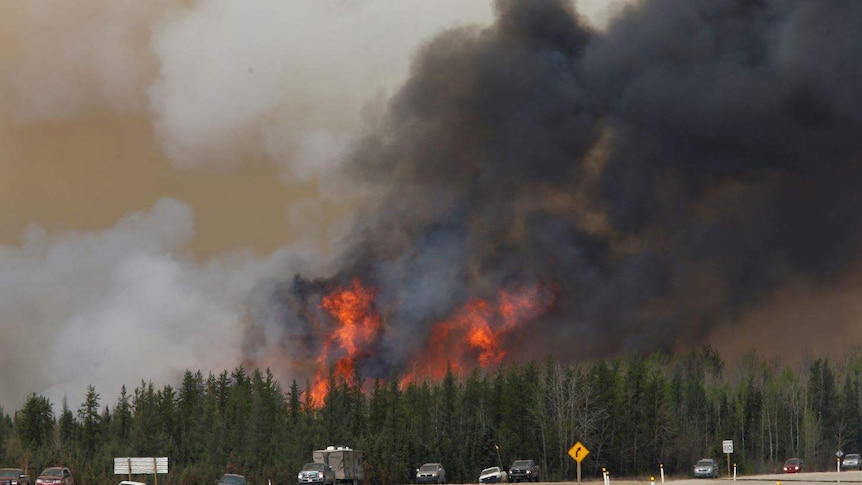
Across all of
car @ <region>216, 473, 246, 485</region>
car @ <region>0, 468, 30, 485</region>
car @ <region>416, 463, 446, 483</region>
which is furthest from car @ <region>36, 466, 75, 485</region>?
car @ <region>416, 463, 446, 483</region>

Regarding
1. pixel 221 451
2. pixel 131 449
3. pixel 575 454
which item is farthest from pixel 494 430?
pixel 575 454

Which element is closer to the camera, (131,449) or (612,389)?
(131,449)

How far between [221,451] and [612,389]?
59.3 meters

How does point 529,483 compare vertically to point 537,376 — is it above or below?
below

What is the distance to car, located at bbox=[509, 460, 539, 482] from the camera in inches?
4668

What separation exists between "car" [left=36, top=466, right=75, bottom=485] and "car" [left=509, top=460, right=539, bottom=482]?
148ft

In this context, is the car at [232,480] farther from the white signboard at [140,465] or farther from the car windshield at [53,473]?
the car windshield at [53,473]

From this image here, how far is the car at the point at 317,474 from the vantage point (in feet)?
314

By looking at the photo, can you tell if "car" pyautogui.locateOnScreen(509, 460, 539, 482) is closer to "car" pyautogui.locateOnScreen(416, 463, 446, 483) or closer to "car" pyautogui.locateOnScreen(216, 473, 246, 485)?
"car" pyautogui.locateOnScreen(416, 463, 446, 483)

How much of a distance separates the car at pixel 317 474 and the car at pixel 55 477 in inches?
758

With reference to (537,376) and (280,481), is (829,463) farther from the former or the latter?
(280,481)

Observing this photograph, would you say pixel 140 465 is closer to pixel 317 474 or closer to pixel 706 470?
pixel 317 474

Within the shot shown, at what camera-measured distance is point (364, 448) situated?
13788 centimetres

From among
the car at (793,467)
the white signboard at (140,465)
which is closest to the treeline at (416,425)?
the car at (793,467)
